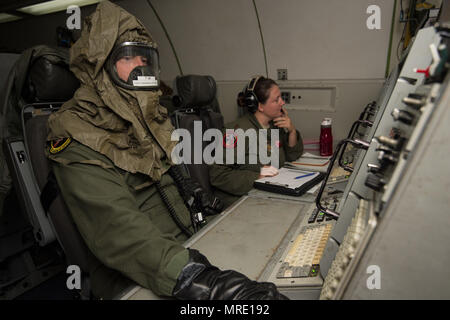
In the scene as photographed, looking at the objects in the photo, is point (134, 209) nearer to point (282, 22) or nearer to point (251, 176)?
point (251, 176)

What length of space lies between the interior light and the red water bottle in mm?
2898

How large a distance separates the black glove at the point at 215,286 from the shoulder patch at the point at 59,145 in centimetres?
68

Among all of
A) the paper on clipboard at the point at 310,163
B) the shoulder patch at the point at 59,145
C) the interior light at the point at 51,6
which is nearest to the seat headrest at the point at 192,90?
the paper on clipboard at the point at 310,163

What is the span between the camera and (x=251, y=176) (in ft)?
5.64

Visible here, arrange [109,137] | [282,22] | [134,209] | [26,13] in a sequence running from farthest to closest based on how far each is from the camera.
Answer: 1. [26,13]
2. [282,22]
3. [109,137]
4. [134,209]

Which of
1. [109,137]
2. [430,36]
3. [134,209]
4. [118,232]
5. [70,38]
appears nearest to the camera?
[430,36]

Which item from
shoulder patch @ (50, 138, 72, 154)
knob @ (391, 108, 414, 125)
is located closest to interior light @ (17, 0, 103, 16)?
shoulder patch @ (50, 138, 72, 154)

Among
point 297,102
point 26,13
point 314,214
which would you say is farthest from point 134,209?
point 26,13

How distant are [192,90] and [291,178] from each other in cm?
95

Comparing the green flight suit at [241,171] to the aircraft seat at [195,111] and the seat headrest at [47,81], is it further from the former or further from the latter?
the seat headrest at [47,81]

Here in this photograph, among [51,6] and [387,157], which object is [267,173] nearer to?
[387,157]

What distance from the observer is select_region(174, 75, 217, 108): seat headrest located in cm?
204

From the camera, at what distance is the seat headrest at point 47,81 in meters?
1.34

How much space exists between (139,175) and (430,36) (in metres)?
1.16
